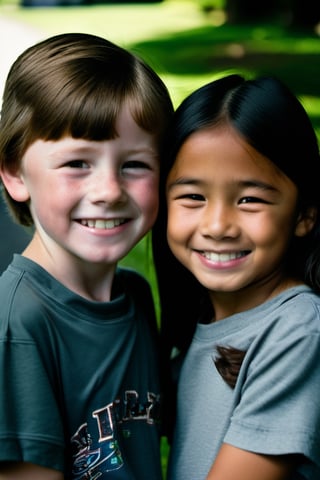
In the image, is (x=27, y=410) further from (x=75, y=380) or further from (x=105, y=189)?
(x=105, y=189)

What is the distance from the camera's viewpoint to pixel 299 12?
81.4ft

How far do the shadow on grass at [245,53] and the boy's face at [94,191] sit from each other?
728cm

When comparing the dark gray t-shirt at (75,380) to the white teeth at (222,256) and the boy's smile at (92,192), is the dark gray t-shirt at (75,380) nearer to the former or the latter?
the boy's smile at (92,192)

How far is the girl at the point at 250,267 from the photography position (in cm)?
249

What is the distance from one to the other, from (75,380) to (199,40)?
1970 centimetres

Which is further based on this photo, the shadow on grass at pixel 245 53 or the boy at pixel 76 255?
the shadow on grass at pixel 245 53

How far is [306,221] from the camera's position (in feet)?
9.02

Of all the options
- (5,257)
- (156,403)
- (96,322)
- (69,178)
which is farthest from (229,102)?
(5,257)

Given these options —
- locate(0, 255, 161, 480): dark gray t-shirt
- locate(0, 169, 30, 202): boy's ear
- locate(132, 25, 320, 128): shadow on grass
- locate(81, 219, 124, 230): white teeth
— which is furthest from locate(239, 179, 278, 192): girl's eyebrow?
locate(132, 25, 320, 128): shadow on grass

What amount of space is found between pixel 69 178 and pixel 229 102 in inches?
20.3

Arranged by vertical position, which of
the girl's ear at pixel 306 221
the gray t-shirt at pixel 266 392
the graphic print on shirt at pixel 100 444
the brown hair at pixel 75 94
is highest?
the brown hair at pixel 75 94

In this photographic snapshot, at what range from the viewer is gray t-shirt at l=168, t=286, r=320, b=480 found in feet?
8.10

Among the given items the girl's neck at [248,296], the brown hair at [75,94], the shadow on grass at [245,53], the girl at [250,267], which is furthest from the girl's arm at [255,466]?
the shadow on grass at [245,53]

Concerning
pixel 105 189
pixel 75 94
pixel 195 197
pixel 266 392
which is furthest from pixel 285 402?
pixel 75 94
